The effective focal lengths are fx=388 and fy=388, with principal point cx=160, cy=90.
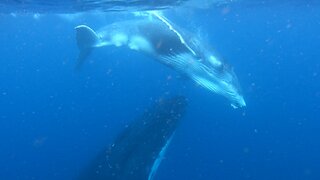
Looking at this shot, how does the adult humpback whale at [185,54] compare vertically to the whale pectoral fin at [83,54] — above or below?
below

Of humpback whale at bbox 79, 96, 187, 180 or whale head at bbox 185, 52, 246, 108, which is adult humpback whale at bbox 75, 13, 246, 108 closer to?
whale head at bbox 185, 52, 246, 108

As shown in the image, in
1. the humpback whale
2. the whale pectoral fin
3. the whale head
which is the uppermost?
the whale pectoral fin

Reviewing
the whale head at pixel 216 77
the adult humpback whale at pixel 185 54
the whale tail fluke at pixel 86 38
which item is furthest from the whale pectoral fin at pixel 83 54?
the whale head at pixel 216 77

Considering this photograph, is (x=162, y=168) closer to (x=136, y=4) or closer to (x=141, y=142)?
(x=136, y=4)

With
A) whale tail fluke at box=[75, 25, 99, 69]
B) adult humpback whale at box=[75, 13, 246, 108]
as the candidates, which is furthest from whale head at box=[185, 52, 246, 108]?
whale tail fluke at box=[75, 25, 99, 69]

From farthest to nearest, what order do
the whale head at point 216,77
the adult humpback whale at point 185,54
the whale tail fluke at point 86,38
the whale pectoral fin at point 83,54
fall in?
the whale pectoral fin at point 83,54
the whale tail fluke at point 86,38
the whale head at point 216,77
the adult humpback whale at point 185,54

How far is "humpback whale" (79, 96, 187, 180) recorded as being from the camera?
10.4 m

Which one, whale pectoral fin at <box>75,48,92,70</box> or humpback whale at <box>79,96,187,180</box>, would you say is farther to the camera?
whale pectoral fin at <box>75,48,92,70</box>

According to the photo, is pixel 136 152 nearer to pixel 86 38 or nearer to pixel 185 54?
pixel 185 54

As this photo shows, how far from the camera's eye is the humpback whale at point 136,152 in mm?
10422

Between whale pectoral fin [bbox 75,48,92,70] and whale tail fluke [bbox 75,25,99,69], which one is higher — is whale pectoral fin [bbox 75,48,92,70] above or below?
above

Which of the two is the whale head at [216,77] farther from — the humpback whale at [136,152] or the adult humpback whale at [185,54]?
the humpback whale at [136,152]

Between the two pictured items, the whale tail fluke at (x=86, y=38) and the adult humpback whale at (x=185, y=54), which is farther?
the whale tail fluke at (x=86, y=38)

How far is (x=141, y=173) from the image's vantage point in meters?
10.4
